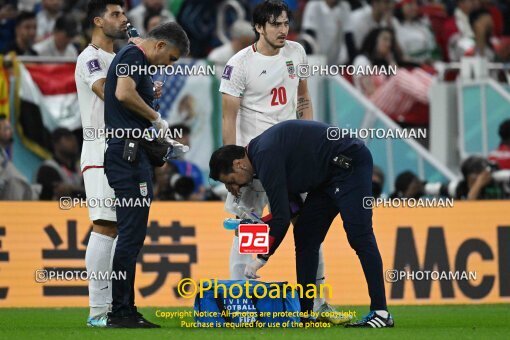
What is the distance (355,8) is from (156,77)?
5601 millimetres

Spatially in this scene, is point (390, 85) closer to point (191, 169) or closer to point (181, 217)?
point (191, 169)

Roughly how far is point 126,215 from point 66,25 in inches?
294

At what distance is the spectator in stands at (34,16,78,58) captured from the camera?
18094mm

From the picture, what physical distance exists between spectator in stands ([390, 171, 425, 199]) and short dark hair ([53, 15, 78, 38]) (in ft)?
15.9

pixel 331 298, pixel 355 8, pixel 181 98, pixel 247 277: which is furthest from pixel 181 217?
pixel 355 8

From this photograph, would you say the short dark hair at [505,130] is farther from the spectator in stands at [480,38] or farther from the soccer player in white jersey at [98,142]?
the soccer player in white jersey at [98,142]

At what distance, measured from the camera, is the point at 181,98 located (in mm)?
17672

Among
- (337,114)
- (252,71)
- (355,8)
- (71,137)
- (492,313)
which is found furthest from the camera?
(355,8)

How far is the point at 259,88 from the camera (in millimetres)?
12312

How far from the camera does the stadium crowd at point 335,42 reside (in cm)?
1661

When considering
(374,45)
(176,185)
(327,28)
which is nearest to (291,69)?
(176,185)

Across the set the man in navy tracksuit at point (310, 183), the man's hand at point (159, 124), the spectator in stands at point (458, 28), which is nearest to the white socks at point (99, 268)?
the man's hand at point (159, 124)

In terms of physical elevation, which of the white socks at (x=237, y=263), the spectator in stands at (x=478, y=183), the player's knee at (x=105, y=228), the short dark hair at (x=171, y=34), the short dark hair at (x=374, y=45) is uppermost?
the short dark hair at (x=374, y=45)

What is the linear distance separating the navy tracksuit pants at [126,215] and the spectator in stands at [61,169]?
499 centimetres
